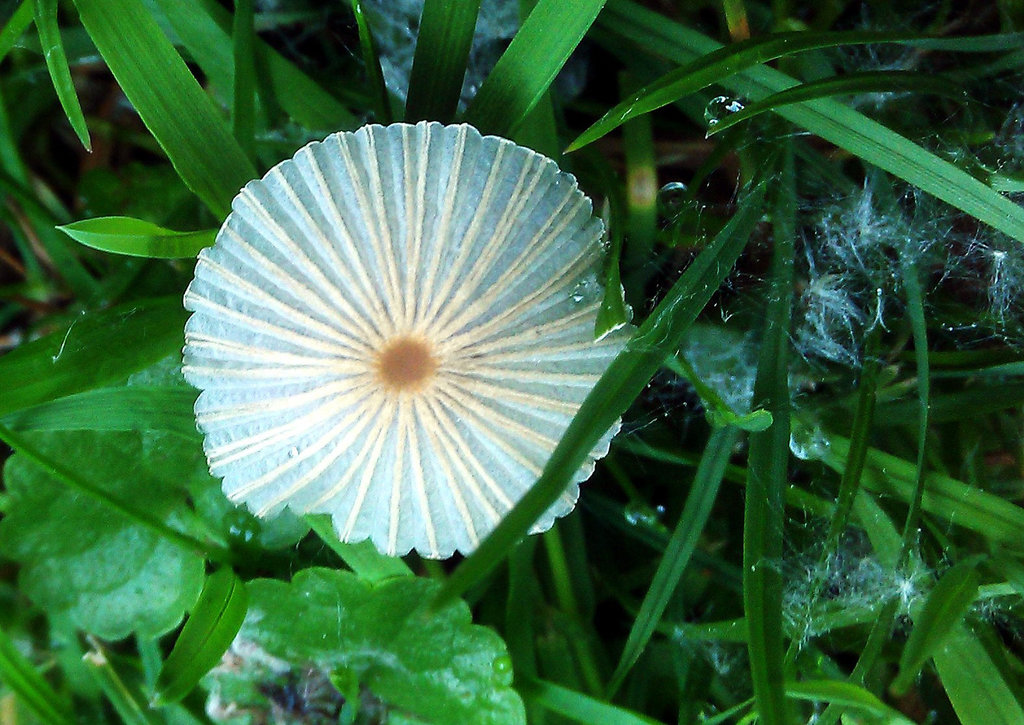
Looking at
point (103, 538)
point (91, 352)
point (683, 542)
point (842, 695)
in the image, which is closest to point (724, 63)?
point (683, 542)

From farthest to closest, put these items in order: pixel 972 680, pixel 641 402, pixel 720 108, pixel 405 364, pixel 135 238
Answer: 1. pixel 641 402
2. pixel 720 108
3. pixel 972 680
4. pixel 135 238
5. pixel 405 364

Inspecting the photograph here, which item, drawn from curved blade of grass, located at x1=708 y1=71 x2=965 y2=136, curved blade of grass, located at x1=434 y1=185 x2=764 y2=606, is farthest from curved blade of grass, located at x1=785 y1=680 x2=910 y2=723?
curved blade of grass, located at x1=708 y1=71 x2=965 y2=136

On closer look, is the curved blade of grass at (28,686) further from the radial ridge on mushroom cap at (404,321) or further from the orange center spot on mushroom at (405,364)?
the orange center spot on mushroom at (405,364)

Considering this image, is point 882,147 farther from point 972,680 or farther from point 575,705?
point 575,705

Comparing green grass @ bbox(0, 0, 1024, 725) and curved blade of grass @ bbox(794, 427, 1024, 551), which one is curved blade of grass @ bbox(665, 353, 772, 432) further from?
curved blade of grass @ bbox(794, 427, 1024, 551)

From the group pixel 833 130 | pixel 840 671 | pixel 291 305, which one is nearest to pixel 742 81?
pixel 833 130

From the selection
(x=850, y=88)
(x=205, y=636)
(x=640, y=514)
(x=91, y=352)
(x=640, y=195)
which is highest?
(x=850, y=88)

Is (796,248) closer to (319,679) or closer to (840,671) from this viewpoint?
(840,671)

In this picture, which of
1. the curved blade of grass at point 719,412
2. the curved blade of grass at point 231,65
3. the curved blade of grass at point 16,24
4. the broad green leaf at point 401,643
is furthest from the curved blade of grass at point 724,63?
the curved blade of grass at point 16,24
